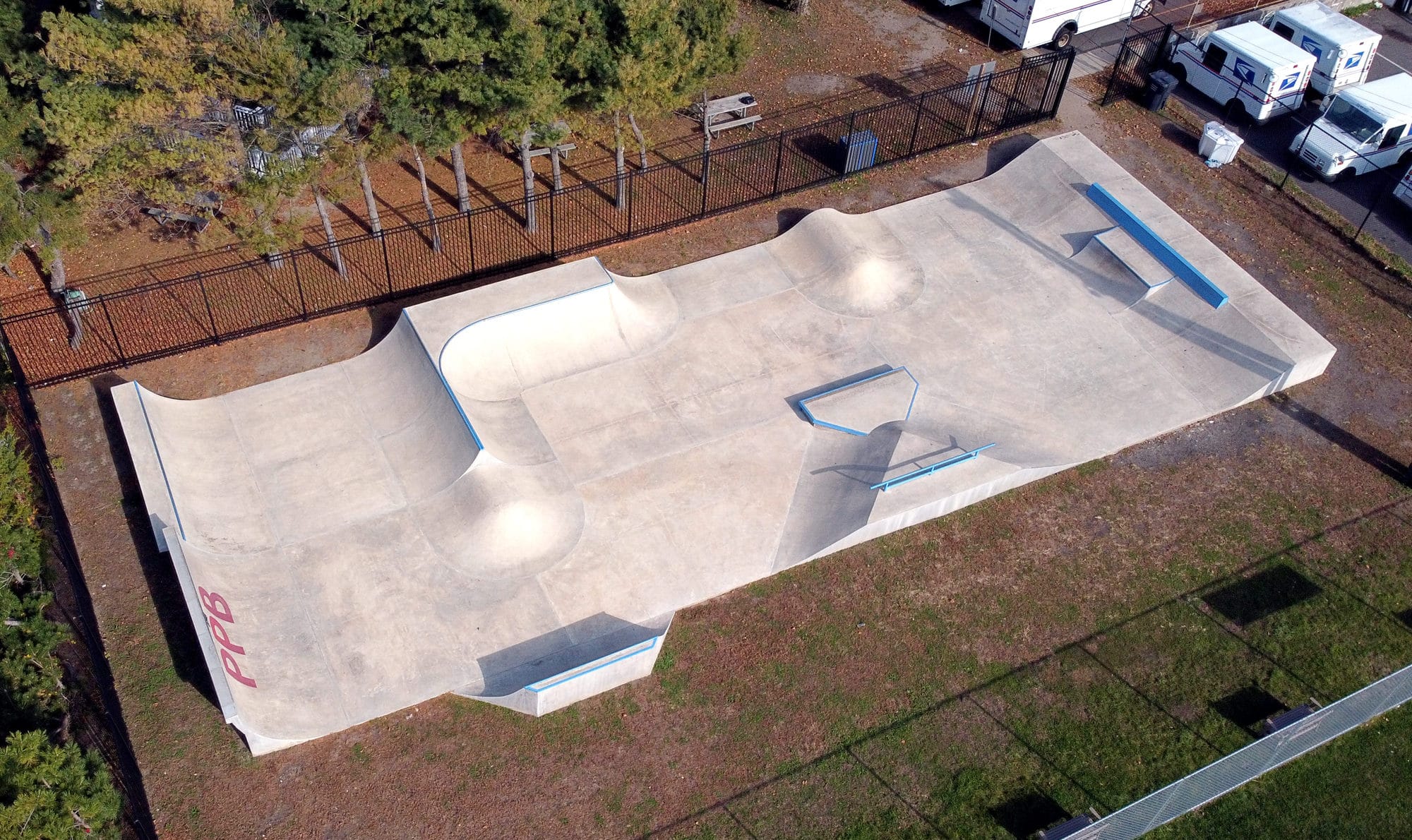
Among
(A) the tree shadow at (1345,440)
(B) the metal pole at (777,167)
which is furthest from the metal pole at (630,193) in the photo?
(A) the tree shadow at (1345,440)

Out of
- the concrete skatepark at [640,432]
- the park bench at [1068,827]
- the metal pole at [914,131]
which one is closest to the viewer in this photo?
the park bench at [1068,827]

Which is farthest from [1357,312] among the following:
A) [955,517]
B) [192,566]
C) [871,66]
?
[192,566]

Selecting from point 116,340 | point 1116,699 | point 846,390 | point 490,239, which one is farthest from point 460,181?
point 1116,699

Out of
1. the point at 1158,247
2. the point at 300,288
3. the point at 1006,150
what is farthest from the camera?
the point at 1006,150

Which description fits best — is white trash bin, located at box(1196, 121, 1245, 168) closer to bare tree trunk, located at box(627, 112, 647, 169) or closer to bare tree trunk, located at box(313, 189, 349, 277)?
bare tree trunk, located at box(627, 112, 647, 169)

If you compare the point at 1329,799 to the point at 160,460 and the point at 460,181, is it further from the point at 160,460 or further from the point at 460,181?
the point at 460,181

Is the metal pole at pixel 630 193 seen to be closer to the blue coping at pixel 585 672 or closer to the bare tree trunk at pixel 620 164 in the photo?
the bare tree trunk at pixel 620 164
